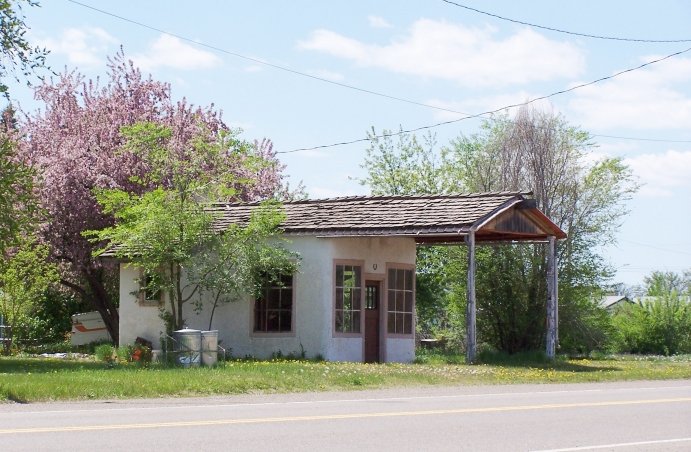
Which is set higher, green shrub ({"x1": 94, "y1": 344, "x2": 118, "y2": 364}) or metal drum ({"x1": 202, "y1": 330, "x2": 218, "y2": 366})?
metal drum ({"x1": 202, "y1": 330, "x2": 218, "y2": 366})

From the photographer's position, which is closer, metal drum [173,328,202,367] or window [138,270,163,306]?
metal drum [173,328,202,367]

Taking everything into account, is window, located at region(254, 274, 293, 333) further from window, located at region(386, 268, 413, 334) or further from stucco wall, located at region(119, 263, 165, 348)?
stucco wall, located at region(119, 263, 165, 348)

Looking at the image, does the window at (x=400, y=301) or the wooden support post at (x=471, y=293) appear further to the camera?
the window at (x=400, y=301)

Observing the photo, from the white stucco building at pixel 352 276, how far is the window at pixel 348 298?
3cm

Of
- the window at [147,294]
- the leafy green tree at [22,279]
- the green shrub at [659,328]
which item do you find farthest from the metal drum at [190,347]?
the green shrub at [659,328]

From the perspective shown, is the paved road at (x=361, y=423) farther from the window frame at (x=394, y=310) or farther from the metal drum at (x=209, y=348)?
the window frame at (x=394, y=310)

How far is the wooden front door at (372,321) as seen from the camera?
29750 mm

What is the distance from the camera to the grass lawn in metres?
18.4

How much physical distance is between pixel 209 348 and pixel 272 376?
10.1 ft

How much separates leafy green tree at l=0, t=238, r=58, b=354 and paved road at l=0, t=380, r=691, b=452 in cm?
1628

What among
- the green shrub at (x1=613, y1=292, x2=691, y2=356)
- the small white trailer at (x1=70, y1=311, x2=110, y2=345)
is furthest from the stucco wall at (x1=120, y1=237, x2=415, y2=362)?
the green shrub at (x1=613, y1=292, x2=691, y2=356)

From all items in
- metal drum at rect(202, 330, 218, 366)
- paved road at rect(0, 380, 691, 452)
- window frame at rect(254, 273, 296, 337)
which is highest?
window frame at rect(254, 273, 296, 337)

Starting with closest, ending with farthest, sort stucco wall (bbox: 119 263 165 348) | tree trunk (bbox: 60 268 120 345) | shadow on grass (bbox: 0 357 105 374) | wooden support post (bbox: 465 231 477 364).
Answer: shadow on grass (bbox: 0 357 105 374)
wooden support post (bbox: 465 231 477 364)
stucco wall (bbox: 119 263 165 348)
tree trunk (bbox: 60 268 120 345)

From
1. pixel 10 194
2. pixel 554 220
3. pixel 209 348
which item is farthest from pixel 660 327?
pixel 10 194
